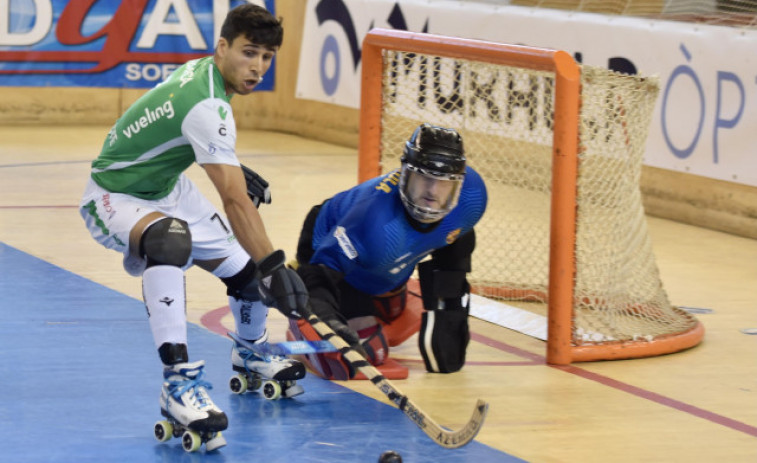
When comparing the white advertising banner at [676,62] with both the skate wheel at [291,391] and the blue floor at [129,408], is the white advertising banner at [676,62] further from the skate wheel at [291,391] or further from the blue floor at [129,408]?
the skate wheel at [291,391]

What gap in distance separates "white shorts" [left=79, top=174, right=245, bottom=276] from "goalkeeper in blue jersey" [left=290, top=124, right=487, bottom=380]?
17.5 inches

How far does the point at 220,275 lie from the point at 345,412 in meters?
0.66

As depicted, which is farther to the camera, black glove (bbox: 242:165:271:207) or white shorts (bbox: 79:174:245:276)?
black glove (bbox: 242:165:271:207)

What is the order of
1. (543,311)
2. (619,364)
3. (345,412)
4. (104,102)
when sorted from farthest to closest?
1. (104,102)
2. (543,311)
3. (619,364)
4. (345,412)

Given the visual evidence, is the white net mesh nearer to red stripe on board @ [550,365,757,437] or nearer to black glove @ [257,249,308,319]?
red stripe on board @ [550,365,757,437]

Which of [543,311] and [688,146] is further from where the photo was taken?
[688,146]

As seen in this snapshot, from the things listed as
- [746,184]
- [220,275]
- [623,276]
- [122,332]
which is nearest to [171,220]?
[220,275]

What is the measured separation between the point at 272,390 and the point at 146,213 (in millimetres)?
820

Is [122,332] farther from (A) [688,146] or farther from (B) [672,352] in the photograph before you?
(A) [688,146]

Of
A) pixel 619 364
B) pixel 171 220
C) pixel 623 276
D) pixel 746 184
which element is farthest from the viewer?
pixel 746 184

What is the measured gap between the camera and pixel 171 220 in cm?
430

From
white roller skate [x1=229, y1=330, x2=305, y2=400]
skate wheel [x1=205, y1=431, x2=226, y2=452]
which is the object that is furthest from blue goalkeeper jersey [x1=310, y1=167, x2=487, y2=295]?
skate wheel [x1=205, y1=431, x2=226, y2=452]

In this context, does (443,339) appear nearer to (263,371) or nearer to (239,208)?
(263,371)

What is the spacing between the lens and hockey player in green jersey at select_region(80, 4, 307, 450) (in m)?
4.19
